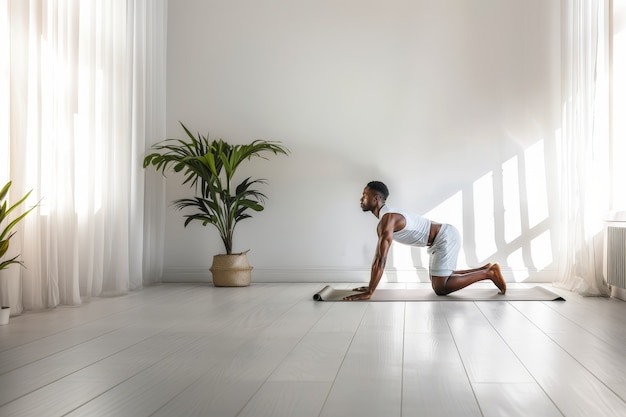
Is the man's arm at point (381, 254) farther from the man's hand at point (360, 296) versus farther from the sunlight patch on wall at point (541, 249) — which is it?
the sunlight patch on wall at point (541, 249)

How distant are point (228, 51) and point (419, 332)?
4.18m

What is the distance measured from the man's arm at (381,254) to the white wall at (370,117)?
4.60 feet

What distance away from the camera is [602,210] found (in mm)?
5570

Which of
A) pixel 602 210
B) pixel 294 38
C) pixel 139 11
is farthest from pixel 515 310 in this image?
pixel 139 11

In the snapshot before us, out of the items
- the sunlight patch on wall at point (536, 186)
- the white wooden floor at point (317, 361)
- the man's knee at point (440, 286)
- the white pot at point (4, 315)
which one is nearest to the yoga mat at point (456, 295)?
the man's knee at point (440, 286)

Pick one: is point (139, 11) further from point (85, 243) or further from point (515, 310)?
point (515, 310)

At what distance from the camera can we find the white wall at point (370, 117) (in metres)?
6.49

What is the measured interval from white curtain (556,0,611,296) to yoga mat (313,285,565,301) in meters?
0.40

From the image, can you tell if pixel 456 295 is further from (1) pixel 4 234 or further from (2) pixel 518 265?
(1) pixel 4 234

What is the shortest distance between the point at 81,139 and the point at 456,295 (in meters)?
Result: 3.03

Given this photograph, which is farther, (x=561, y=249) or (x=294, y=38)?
(x=294, y=38)

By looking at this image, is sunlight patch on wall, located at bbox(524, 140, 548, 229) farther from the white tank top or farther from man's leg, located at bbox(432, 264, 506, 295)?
the white tank top

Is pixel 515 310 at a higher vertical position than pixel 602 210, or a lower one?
lower

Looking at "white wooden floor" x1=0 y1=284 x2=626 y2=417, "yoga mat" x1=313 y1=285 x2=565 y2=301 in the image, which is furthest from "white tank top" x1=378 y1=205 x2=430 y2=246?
"white wooden floor" x1=0 y1=284 x2=626 y2=417
